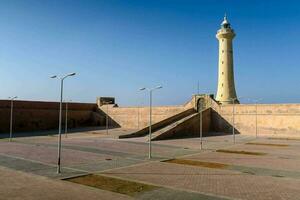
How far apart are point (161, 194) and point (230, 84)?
44801 millimetres

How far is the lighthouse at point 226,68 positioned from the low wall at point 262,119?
8.47 meters

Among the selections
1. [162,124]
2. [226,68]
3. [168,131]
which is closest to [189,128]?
[162,124]

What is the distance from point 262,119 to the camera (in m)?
43.5

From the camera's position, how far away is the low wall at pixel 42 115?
46812 mm

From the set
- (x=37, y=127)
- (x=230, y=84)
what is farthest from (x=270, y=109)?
(x=37, y=127)

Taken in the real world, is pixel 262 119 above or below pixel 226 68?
below

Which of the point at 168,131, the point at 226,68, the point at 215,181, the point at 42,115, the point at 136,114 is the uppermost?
the point at 226,68

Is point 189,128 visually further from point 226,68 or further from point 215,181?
point 215,181

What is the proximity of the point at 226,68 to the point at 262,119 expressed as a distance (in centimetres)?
1404

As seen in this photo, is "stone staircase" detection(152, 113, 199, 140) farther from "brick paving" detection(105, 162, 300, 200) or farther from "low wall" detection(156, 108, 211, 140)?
"brick paving" detection(105, 162, 300, 200)

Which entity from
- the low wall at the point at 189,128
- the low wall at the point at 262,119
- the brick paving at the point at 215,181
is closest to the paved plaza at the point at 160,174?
the brick paving at the point at 215,181

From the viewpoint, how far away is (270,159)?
73.6ft

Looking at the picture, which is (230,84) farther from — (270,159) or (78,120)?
(270,159)

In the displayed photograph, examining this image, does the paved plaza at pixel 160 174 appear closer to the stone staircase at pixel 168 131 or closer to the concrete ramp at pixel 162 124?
the stone staircase at pixel 168 131
